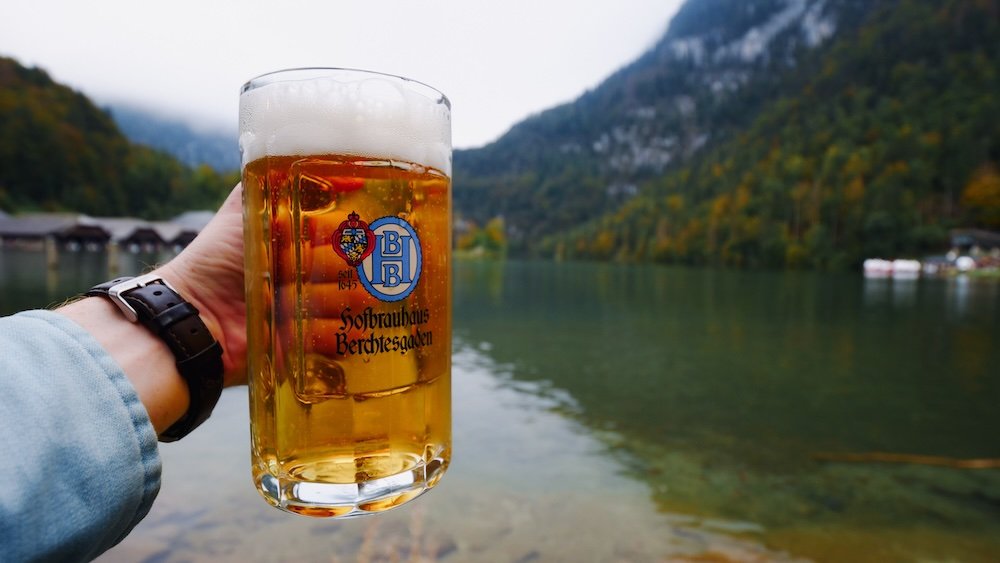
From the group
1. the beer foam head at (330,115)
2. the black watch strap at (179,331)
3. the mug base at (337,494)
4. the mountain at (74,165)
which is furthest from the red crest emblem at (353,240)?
the mountain at (74,165)

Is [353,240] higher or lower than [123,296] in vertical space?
higher

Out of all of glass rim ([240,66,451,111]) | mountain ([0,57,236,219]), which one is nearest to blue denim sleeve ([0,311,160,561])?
glass rim ([240,66,451,111])

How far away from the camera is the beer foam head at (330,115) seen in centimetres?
95

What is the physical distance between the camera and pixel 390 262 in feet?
3.09

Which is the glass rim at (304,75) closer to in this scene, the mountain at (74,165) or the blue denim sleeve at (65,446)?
the blue denim sleeve at (65,446)

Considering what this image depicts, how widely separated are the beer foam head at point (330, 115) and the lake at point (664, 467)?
10.3 feet

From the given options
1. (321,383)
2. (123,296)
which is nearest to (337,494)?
(321,383)

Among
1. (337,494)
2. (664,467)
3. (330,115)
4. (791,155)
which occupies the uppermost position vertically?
(791,155)

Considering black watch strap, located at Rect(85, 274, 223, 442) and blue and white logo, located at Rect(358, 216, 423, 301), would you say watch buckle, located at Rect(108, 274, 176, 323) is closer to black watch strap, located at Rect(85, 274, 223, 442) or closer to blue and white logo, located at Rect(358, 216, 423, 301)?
black watch strap, located at Rect(85, 274, 223, 442)

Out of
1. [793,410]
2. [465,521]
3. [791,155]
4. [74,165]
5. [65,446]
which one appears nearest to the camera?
[65,446]

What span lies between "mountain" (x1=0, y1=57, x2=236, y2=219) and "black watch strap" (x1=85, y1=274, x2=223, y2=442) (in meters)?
64.6

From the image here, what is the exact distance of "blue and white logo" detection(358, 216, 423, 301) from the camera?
0.93 metres

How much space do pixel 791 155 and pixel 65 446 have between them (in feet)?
314

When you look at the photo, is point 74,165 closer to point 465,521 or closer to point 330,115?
point 465,521
